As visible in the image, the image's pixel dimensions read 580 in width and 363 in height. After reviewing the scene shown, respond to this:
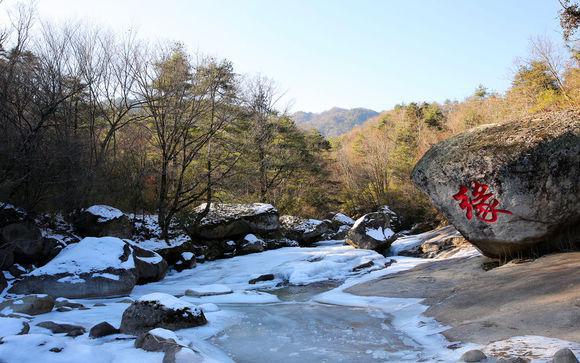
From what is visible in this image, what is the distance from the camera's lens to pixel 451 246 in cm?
1372

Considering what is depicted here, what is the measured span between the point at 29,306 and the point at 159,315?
2.66 meters

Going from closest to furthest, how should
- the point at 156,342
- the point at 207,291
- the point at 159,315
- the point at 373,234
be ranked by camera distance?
the point at 156,342
the point at 159,315
the point at 207,291
the point at 373,234

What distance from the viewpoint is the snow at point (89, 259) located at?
1024cm

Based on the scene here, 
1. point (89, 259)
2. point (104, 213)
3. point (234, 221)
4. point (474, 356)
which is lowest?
point (474, 356)

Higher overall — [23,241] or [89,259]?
[23,241]

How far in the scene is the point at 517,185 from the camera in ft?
28.4

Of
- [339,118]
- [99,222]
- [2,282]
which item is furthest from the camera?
[339,118]

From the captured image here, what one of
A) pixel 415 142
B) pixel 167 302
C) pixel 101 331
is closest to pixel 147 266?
pixel 167 302

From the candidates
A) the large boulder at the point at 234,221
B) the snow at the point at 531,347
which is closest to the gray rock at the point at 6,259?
the large boulder at the point at 234,221

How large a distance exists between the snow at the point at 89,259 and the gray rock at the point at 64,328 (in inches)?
157

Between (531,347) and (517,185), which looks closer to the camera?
(531,347)

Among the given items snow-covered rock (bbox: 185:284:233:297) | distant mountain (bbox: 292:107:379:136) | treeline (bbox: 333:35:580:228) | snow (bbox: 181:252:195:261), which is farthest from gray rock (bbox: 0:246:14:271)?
distant mountain (bbox: 292:107:379:136)

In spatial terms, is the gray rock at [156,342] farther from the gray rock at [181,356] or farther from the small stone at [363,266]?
the small stone at [363,266]

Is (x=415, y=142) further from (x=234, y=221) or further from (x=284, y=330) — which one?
(x=284, y=330)
